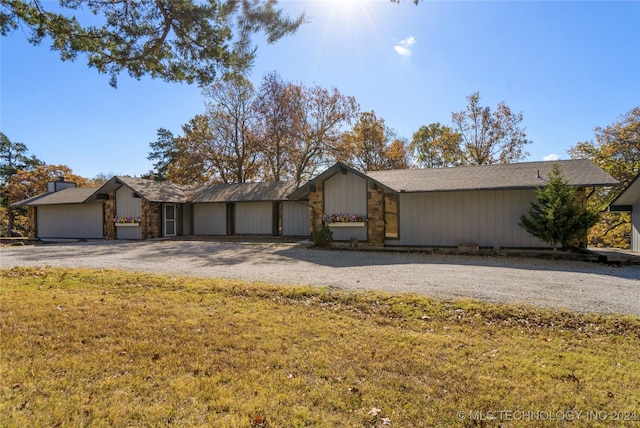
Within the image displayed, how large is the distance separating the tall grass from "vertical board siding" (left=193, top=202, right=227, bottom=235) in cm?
1511

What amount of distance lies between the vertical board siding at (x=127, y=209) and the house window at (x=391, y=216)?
43.5ft

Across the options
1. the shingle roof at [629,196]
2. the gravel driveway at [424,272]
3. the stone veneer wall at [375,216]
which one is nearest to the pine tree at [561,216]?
the gravel driveway at [424,272]

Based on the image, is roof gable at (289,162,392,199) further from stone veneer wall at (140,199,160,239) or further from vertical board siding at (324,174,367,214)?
stone veneer wall at (140,199,160,239)

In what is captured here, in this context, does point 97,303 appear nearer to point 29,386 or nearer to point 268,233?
point 29,386

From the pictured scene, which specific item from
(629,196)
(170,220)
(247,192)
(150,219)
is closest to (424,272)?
(629,196)

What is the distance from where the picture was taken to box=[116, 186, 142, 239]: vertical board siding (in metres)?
19.2

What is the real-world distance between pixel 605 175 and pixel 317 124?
19.5 m

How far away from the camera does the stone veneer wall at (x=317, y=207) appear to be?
48.9ft

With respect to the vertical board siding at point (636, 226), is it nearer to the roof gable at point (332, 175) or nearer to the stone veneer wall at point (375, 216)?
the stone veneer wall at point (375, 216)

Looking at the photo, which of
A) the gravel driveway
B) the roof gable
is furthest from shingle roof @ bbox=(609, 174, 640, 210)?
the roof gable

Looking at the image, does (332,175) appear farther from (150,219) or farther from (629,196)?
(629,196)

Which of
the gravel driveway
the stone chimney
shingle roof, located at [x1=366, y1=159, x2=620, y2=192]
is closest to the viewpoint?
the gravel driveway

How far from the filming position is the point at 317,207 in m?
15.0

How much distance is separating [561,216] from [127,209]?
1997 centimetres
